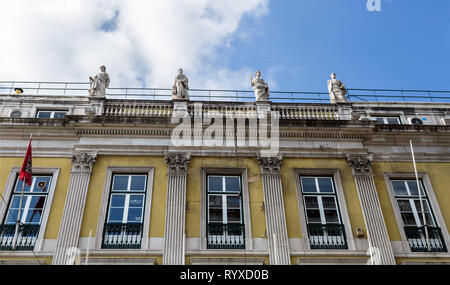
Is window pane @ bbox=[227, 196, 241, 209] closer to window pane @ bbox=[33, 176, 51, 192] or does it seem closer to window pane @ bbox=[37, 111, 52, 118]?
window pane @ bbox=[33, 176, 51, 192]

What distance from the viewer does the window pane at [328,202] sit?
48.1ft

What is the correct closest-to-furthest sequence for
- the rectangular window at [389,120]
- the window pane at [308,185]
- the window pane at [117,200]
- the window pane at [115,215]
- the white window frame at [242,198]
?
1. the white window frame at [242,198]
2. the window pane at [115,215]
3. the window pane at [117,200]
4. the window pane at [308,185]
5. the rectangular window at [389,120]

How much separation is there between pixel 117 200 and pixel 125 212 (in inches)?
21.7

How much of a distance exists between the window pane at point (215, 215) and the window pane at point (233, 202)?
37 centimetres

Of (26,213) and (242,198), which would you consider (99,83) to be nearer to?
(26,213)

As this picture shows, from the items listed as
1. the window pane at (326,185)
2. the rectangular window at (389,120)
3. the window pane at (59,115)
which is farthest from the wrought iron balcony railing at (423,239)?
the window pane at (59,115)

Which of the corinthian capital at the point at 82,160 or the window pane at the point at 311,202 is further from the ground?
the corinthian capital at the point at 82,160

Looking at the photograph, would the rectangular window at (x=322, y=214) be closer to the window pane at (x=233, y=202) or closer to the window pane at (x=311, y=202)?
the window pane at (x=311, y=202)

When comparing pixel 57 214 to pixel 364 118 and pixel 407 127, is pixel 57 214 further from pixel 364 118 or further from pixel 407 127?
pixel 407 127

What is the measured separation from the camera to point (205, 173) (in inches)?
596

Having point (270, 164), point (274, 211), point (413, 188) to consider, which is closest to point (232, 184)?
point (270, 164)

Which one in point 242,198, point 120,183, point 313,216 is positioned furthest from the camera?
point 120,183

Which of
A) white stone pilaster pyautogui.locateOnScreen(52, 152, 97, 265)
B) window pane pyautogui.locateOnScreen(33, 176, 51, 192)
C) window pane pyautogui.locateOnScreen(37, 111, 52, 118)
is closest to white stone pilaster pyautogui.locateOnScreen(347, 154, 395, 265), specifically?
white stone pilaster pyautogui.locateOnScreen(52, 152, 97, 265)

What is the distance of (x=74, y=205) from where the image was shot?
45.7ft
